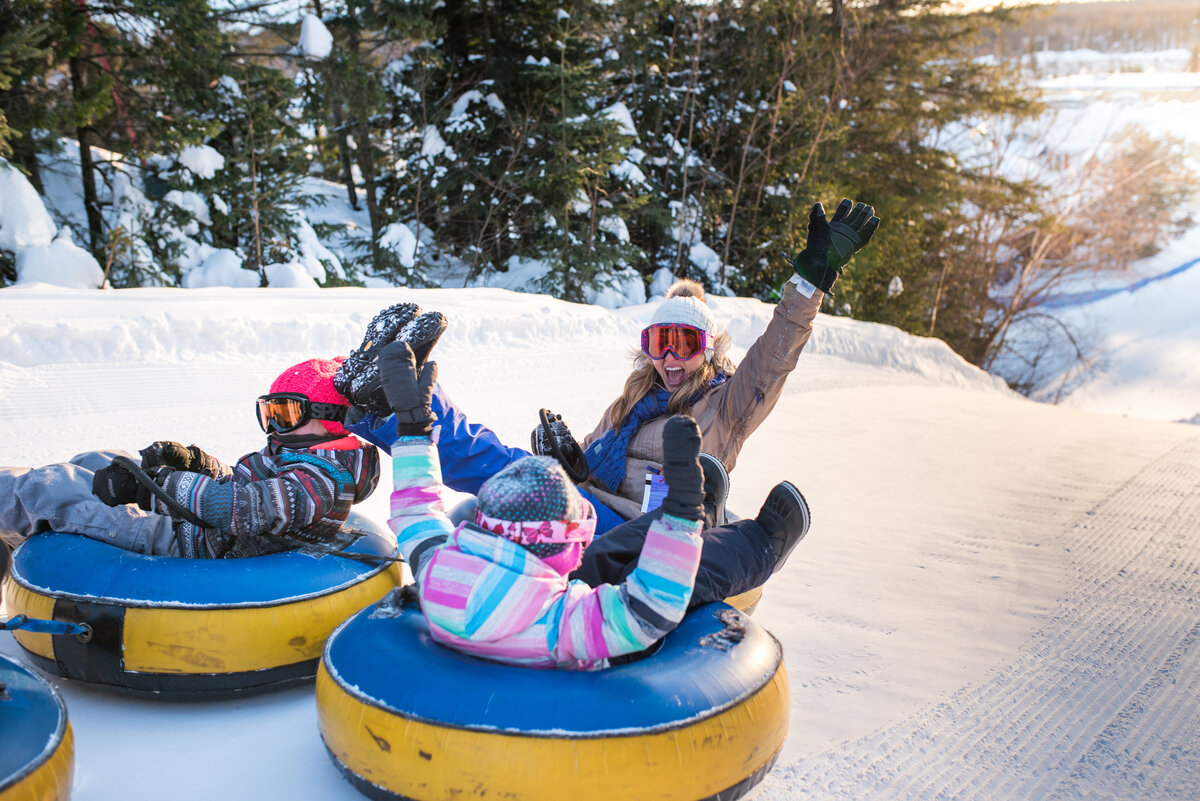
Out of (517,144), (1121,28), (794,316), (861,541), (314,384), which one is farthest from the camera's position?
(1121,28)

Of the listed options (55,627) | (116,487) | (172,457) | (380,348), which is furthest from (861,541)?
(55,627)

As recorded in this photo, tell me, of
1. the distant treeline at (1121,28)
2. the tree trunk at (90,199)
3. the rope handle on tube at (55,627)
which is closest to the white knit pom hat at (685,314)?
the rope handle on tube at (55,627)

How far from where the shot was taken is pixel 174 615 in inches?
94.6

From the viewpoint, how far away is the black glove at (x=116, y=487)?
256 cm

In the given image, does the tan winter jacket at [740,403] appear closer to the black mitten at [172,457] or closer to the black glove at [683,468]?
the black glove at [683,468]

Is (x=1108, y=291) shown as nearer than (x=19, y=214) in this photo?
No

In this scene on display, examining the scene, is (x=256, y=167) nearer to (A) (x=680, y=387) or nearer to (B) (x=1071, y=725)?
(A) (x=680, y=387)

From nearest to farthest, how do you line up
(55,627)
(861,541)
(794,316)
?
(55,627)
(794,316)
(861,541)

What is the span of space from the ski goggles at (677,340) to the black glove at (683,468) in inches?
55.8

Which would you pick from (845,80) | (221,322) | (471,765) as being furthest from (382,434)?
(845,80)

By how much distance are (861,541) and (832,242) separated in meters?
2.26

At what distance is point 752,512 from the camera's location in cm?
509

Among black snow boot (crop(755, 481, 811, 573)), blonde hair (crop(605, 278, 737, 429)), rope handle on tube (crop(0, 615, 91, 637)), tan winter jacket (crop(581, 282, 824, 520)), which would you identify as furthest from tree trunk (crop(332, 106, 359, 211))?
black snow boot (crop(755, 481, 811, 573))

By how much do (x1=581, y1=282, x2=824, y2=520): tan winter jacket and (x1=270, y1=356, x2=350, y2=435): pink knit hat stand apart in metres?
1.06
